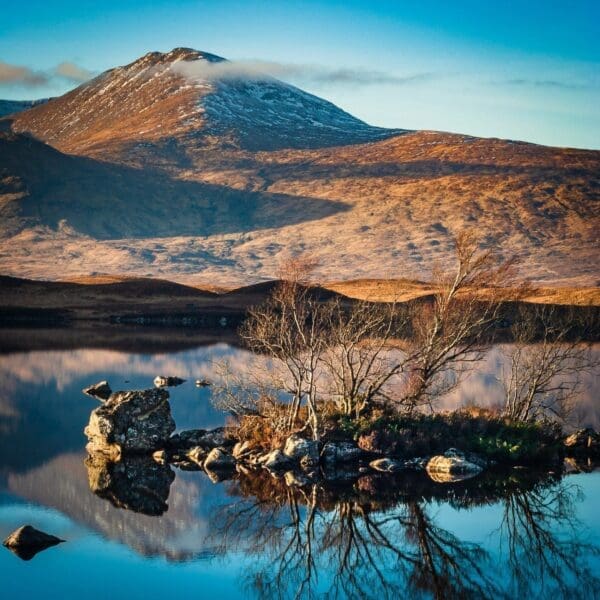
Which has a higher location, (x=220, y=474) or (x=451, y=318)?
(x=451, y=318)

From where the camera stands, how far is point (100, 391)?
38844mm

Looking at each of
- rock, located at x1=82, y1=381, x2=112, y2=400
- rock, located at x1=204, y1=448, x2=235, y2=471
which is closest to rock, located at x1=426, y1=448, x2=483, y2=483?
rock, located at x1=204, y1=448, x2=235, y2=471

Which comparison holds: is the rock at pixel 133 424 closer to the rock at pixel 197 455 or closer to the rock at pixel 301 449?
the rock at pixel 197 455

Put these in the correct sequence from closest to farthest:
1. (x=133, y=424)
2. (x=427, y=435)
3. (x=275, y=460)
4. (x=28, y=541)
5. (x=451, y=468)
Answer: (x=28, y=541)
(x=451, y=468)
(x=275, y=460)
(x=427, y=435)
(x=133, y=424)

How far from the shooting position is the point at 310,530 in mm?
20672

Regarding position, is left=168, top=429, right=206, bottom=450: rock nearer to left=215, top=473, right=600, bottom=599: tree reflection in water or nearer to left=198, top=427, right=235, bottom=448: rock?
left=198, top=427, right=235, bottom=448: rock

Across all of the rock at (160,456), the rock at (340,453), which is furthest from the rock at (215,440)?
the rock at (340,453)

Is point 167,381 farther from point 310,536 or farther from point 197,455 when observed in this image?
point 310,536

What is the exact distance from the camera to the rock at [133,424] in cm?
2778

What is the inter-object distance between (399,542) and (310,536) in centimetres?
203

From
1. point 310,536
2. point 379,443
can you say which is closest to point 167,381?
point 379,443

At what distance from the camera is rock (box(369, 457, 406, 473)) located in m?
25.6

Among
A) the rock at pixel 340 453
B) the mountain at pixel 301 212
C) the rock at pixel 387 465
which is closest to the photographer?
the rock at pixel 387 465

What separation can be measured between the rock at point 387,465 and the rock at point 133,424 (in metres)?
6.83
